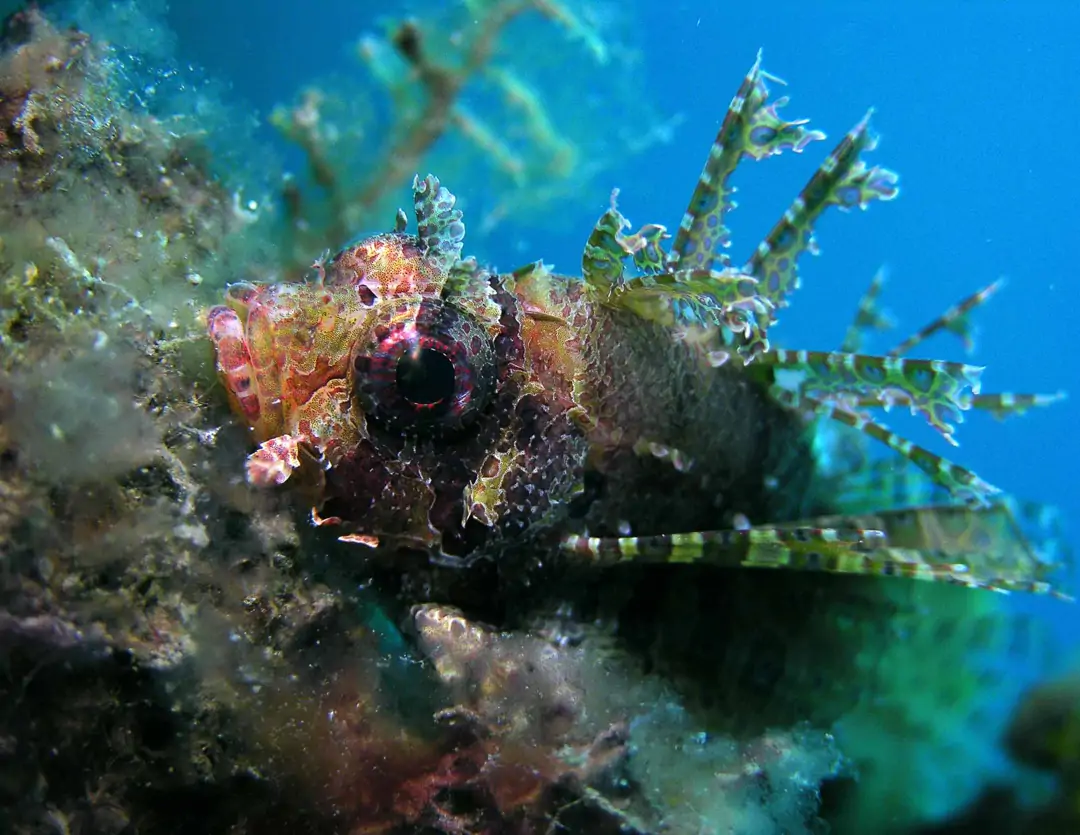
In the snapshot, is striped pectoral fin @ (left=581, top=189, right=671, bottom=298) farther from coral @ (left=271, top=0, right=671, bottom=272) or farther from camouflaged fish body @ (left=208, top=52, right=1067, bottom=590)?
coral @ (left=271, top=0, right=671, bottom=272)

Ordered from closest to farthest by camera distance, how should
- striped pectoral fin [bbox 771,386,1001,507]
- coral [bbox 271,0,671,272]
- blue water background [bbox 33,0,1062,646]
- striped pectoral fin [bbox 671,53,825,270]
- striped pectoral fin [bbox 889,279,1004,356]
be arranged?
striped pectoral fin [bbox 671,53,825,270], striped pectoral fin [bbox 771,386,1001,507], striped pectoral fin [bbox 889,279,1004,356], coral [bbox 271,0,671,272], blue water background [bbox 33,0,1062,646]

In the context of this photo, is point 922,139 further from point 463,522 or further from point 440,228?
point 463,522

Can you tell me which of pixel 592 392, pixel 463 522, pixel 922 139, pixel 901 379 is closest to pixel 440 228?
pixel 592 392

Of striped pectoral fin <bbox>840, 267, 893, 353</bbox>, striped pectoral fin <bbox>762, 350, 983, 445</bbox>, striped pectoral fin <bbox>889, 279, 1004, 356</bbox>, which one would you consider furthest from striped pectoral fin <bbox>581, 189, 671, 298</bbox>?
striped pectoral fin <bbox>840, 267, 893, 353</bbox>

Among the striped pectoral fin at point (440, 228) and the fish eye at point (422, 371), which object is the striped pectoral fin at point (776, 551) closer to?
the fish eye at point (422, 371)

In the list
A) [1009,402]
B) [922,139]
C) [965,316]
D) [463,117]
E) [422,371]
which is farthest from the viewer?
[922,139]

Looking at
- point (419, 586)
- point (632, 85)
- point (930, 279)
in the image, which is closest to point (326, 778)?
point (419, 586)
